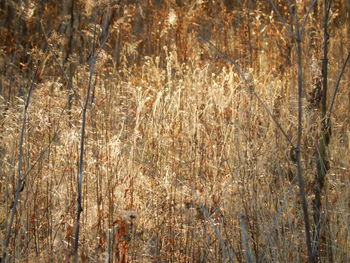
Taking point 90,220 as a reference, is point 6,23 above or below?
above

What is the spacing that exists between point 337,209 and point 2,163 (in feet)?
5.83

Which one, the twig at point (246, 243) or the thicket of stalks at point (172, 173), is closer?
the twig at point (246, 243)

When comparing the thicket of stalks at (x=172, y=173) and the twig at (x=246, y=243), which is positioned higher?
the thicket of stalks at (x=172, y=173)

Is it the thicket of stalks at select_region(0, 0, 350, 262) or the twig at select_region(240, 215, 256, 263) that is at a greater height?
the thicket of stalks at select_region(0, 0, 350, 262)

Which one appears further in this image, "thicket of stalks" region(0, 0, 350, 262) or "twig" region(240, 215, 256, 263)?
"thicket of stalks" region(0, 0, 350, 262)

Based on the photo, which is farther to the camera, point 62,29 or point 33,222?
point 62,29

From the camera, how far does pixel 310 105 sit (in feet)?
10.7

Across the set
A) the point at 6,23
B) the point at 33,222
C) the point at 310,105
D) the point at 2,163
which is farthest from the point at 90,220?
the point at 6,23

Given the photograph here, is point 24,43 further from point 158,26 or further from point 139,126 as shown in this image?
point 139,126

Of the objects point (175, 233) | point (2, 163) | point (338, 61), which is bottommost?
point (175, 233)

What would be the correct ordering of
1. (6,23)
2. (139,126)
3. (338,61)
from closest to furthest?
(139,126) → (338,61) → (6,23)

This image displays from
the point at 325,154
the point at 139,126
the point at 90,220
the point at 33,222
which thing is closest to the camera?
the point at 33,222

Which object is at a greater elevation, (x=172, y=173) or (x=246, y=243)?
(x=172, y=173)

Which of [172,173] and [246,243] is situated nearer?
[246,243]
